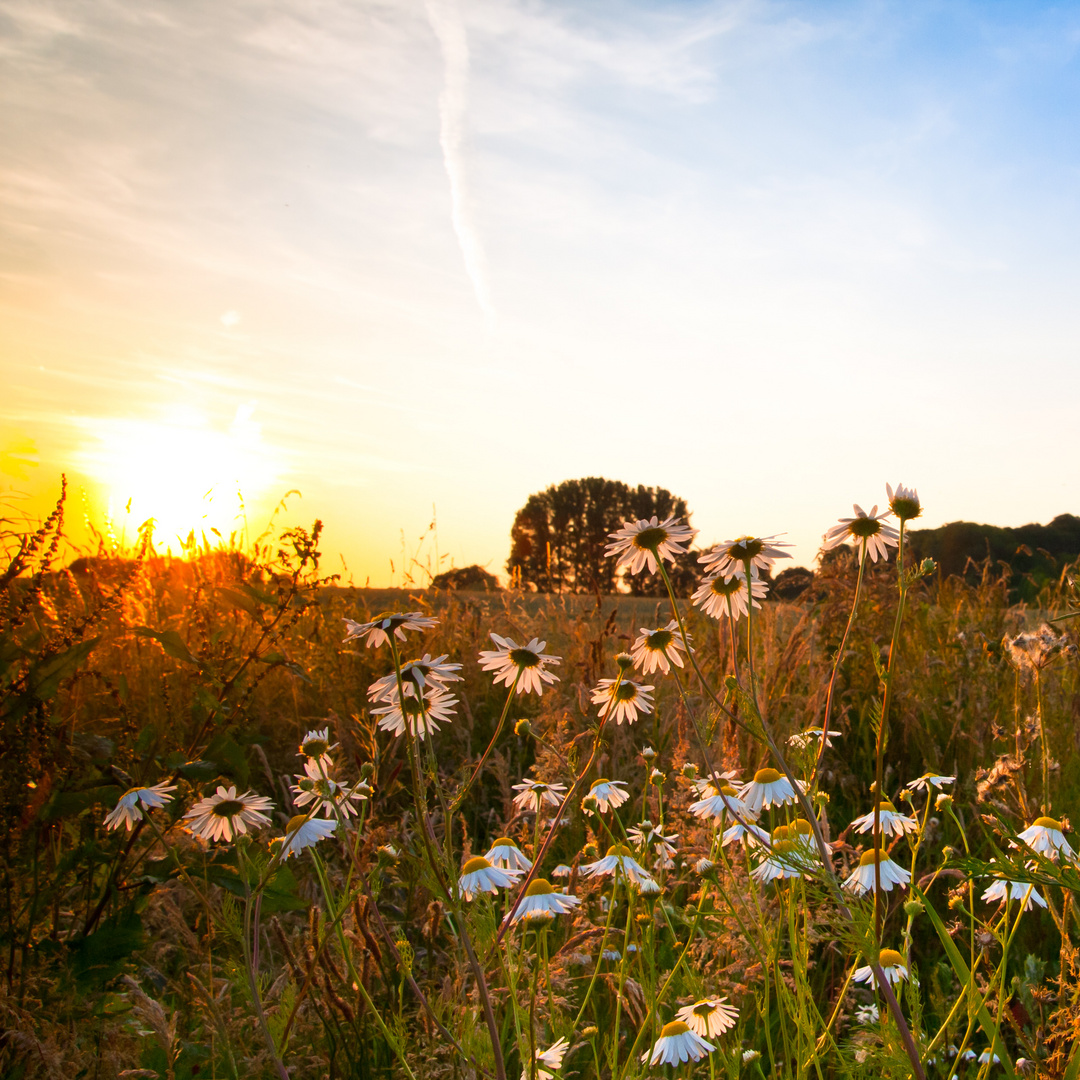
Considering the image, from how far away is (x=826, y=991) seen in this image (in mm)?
2482

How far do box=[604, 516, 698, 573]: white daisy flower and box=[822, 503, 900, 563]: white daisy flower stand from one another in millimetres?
251

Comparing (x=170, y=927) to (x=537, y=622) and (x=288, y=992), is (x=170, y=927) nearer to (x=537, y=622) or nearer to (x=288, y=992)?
(x=288, y=992)

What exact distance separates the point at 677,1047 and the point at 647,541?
2.76ft

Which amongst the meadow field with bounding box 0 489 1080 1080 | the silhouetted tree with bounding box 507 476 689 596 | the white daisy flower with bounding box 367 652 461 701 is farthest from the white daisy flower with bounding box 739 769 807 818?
the silhouetted tree with bounding box 507 476 689 596

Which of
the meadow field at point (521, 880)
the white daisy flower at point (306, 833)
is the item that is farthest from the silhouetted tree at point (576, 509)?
the white daisy flower at point (306, 833)

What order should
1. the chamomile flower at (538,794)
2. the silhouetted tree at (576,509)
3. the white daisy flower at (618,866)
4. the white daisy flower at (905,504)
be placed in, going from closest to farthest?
the white daisy flower at (905,504) < the white daisy flower at (618,866) < the chamomile flower at (538,794) < the silhouetted tree at (576,509)

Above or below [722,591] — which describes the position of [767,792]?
below

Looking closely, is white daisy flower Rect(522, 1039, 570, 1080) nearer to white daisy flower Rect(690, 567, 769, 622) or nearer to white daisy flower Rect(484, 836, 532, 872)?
white daisy flower Rect(484, 836, 532, 872)

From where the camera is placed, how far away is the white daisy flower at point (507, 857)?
176cm

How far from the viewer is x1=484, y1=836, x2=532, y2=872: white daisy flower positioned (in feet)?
5.78

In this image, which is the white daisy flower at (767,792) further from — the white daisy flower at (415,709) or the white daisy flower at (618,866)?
the white daisy flower at (415,709)

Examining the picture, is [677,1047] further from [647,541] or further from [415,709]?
[647,541]

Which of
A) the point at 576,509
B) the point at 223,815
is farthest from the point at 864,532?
the point at 576,509

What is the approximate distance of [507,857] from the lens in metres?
1.79
